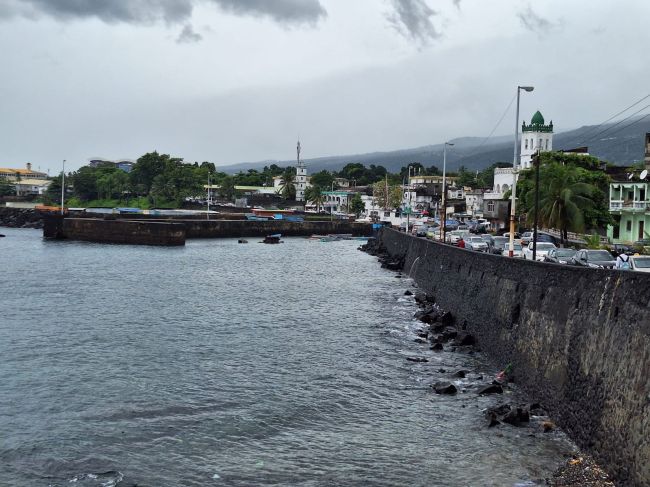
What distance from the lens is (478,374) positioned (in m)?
25.1

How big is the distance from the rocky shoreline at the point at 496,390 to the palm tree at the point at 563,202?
16315mm

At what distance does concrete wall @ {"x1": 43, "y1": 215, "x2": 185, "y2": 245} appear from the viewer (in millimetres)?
92438

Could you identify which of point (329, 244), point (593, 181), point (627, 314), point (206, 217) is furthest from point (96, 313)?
point (206, 217)

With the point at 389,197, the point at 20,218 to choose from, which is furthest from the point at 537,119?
the point at 20,218

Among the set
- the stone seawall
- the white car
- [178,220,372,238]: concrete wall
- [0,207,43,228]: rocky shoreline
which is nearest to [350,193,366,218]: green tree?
[178,220,372,238]: concrete wall

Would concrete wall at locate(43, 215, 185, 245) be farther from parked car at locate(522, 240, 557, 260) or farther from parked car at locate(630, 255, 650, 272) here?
parked car at locate(630, 255, 650, 272)

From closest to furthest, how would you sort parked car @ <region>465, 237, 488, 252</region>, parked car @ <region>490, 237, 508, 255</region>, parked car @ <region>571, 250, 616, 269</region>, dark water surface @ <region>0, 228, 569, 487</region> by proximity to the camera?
dark water surface @ <region>0, 228, 569, 487</region>, parked car @ <region>571, 250, 616, 269</region>, parked car @ <region>465, 237, 488, 252</region>, parked car @ <region>490, 237, 508, 255</region>

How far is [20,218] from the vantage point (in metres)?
138

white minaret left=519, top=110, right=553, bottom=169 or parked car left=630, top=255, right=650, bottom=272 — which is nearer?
parked car left=630, top=255, right=650, bottom=272

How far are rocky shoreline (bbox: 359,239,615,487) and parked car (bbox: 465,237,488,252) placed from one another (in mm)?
13155

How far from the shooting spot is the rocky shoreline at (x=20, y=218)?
134 m

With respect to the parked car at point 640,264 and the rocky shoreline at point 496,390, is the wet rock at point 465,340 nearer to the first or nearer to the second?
the rocky shoreline at point 496,390

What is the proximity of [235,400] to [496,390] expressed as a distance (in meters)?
8.85

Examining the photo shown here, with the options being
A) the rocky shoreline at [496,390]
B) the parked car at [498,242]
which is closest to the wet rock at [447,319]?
the rocky shoreline at [496,390]
